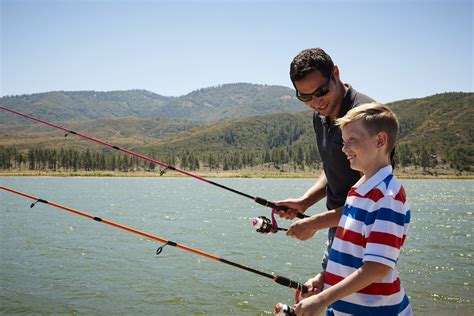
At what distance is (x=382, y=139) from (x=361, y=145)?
0.13 m

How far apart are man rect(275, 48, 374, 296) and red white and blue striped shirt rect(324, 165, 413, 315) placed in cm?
61

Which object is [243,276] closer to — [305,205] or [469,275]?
[469,275]

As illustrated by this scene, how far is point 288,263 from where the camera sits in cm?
1412

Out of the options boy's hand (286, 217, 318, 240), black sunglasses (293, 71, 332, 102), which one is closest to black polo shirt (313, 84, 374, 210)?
black sunglasses (293, 71, 332, 102)

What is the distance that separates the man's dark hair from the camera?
331cm

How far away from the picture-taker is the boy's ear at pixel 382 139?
2.69 meters

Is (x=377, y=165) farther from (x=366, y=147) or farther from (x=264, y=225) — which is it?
(x=264, y=225)

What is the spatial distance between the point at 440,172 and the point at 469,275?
507ft

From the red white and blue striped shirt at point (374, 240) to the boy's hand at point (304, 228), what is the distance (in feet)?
1.94

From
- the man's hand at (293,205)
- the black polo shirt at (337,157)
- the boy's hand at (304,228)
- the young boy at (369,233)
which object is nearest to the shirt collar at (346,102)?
the black polo shirt at (337,157)

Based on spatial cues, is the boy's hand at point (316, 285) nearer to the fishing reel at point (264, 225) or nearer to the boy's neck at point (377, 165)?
the boy's neck at point (377, 165)

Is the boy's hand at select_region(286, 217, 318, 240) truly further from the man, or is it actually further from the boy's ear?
the boy's ear

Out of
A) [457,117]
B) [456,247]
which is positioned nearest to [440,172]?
[457,117]

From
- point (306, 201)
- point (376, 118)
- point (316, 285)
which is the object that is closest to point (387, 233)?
point (376, 118)
